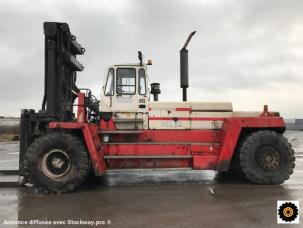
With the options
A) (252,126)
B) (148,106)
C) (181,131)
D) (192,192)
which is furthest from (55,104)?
(252,126)

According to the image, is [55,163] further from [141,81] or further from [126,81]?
[141,81]

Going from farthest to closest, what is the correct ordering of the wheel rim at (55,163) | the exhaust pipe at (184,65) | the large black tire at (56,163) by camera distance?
the exhaust pipe at (184,65)
the wheel rim at (55,163)
the large black tire at (56,163)

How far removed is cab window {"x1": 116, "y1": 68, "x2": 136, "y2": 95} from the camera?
1046 centimetres

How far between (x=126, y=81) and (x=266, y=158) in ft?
13.6

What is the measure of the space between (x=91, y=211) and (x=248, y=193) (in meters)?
Answer: 3.74

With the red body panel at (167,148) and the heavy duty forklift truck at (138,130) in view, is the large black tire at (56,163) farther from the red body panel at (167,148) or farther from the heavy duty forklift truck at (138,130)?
the red body panel at (167,148)

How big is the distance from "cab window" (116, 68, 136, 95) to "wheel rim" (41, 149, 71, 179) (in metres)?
2.19

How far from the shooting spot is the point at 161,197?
28.8 feet

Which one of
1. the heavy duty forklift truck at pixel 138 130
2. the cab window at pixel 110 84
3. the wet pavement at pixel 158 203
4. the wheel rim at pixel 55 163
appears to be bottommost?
the wet pavement at pixel 158 203

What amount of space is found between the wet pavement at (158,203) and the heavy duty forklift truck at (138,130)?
582mm

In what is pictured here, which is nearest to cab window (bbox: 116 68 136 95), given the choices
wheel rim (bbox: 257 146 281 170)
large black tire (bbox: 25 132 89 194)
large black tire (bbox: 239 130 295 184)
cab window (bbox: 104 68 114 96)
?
cab window (bbox: 104 68 114 96)

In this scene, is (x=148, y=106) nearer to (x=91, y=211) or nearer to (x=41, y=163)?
(x=41, y=163)

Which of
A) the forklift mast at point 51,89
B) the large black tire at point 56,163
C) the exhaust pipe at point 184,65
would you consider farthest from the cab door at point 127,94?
the large black tire at point 56,163

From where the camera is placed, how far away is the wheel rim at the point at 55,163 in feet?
31.5
